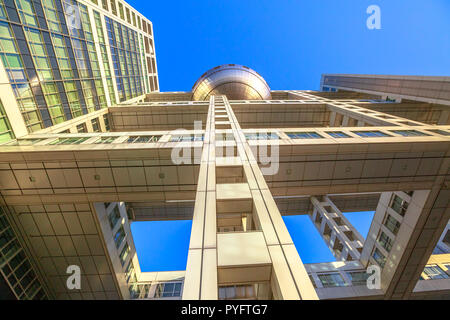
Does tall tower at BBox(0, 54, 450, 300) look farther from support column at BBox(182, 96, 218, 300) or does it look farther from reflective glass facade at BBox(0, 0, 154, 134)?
reflective glass facade at BBox(0, 0, 154, 134)

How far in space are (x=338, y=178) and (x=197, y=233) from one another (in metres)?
11.7

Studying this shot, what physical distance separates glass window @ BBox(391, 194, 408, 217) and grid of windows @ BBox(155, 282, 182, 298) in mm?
22789

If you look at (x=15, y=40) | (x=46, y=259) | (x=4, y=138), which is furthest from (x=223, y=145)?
(x=15, y=40)

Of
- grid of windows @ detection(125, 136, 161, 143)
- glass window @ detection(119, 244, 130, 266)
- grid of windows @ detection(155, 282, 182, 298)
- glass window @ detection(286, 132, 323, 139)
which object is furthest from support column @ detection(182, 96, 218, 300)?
grid of windows @ detection(155, 282, 182, 298)

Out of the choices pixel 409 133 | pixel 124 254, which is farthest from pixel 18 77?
pixel 409 133

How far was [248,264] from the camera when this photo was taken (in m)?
4.20

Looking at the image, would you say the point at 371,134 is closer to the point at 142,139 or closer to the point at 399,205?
the point at 399,205

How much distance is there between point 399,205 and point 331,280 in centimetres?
914

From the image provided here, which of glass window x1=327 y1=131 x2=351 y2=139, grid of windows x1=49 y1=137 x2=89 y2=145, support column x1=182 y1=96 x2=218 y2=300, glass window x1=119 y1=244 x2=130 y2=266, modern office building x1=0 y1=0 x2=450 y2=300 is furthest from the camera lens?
glass window x1=119 y1=244 x2=130 y2=266

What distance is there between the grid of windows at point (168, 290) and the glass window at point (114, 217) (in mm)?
9968

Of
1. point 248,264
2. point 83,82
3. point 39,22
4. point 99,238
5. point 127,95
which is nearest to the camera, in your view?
point 248,264

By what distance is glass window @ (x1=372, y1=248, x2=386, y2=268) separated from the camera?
1591 cm

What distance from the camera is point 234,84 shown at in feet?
125
